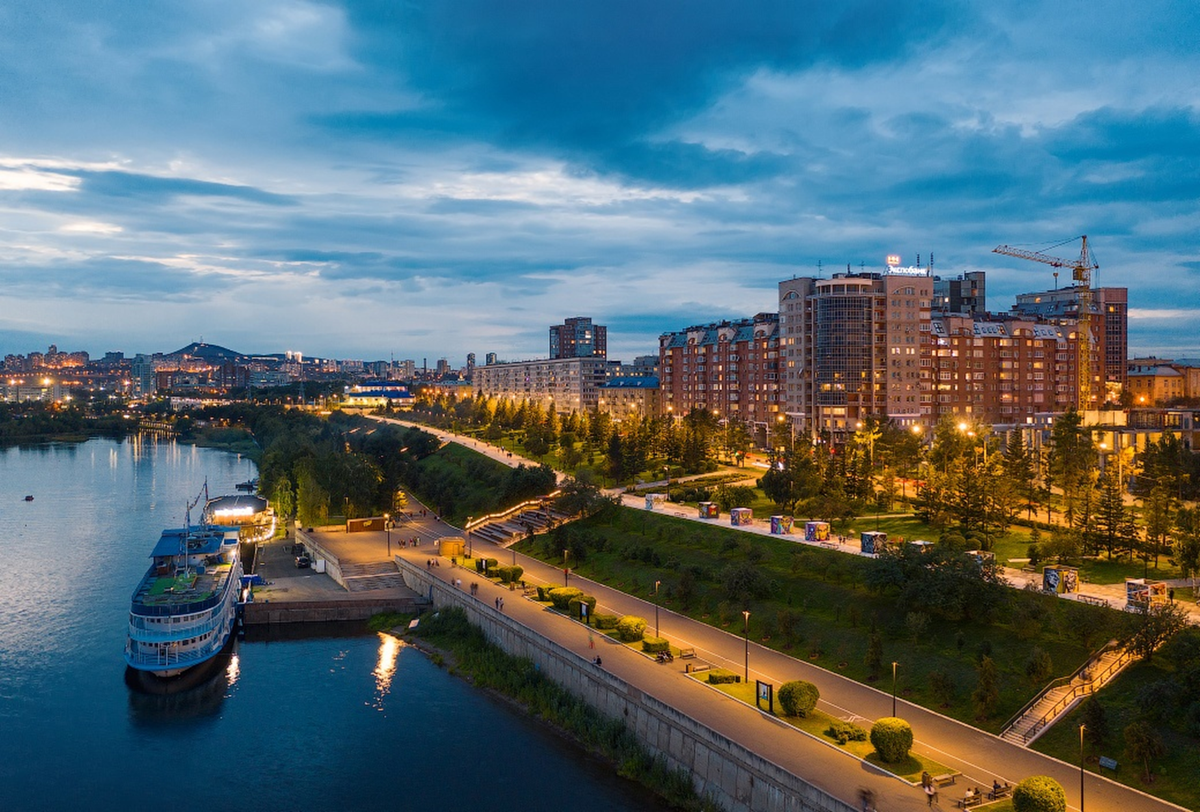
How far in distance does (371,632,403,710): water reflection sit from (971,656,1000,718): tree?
29.5 meters

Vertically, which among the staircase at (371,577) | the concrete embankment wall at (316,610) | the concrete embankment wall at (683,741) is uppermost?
the concrete embankment wall at (683,741)

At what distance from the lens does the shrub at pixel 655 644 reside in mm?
44438

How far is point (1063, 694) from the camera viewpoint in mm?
36125

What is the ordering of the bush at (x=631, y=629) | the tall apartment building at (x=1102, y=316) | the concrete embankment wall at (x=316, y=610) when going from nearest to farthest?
the bush at (x=631, y=629) → the concrete embankment wall at (x=316, y=610) → the tall apartment building at (x=1102, y=316)

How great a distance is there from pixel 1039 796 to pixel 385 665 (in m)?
38.9

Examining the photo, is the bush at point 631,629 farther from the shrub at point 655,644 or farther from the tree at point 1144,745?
the tree at point 1144,745

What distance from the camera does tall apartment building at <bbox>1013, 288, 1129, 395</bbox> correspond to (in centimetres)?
15762

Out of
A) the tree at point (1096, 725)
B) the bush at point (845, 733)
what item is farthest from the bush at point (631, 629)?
the tree at point (1096, 725)

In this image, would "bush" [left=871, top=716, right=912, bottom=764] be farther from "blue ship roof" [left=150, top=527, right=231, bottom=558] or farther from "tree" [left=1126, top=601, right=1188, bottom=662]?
"blue ship roof" [left=150, top=527, right=231, bottom=558]

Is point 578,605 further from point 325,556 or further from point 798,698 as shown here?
point 325,556

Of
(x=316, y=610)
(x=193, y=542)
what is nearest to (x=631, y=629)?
(x=316, y=610)

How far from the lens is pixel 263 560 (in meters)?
82.9

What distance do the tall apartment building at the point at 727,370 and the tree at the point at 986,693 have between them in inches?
3797

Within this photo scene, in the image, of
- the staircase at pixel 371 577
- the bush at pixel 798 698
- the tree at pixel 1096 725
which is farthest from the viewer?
the staircase at pixel 371 577
